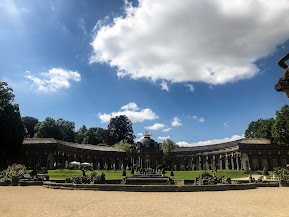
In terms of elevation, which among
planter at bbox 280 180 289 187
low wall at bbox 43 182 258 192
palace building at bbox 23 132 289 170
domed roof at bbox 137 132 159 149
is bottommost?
planter at bbox 280 180 289 187

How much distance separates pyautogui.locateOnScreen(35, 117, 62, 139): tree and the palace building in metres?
10.8

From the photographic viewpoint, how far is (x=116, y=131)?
3780 inches

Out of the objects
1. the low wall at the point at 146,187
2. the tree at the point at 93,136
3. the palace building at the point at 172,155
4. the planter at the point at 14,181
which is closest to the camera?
the low wall at the point at 146,187

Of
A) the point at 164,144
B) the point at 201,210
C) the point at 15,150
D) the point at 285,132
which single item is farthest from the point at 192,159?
the point at 201,210

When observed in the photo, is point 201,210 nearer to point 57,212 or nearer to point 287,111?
point 57,212

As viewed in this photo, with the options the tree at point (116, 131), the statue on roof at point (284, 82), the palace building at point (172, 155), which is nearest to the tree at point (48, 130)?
the palace building at point (172, 155)

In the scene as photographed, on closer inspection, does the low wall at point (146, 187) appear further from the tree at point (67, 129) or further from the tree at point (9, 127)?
the tree at point (67, 129)

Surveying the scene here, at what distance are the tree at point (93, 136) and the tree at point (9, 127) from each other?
165 feet

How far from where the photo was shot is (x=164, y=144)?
104 metres

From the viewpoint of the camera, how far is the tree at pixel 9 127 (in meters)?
44.6

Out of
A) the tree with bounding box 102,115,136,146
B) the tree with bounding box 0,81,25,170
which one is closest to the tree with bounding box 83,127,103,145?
the tree with bounding box 102,115,136,146

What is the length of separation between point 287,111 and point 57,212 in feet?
205

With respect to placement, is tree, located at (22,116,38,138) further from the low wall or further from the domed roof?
the low wall

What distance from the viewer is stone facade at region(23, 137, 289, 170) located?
62.8 meters
